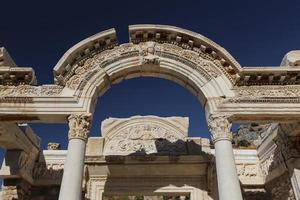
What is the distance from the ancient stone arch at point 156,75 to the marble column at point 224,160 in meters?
0.03

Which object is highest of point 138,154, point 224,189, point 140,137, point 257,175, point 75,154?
point 140,137

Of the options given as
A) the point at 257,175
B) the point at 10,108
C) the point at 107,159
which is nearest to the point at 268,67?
the point at 257,175

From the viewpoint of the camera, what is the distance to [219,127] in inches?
324

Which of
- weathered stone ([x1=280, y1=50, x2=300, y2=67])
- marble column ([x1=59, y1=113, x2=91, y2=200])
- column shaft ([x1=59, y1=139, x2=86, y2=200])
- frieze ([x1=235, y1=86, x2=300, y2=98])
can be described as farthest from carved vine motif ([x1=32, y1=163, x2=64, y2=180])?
weathered stone ([x1=280, y1=50, x2=300, y2=67])

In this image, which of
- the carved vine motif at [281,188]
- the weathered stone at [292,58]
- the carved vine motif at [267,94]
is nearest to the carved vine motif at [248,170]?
the carved vine motif at [281,188]

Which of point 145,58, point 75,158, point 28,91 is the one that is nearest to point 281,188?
point 145,58

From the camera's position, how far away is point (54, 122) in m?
8.85

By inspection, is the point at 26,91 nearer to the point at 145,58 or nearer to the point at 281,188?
the point at 145,58

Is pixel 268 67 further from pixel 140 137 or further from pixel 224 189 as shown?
pixel 140 137

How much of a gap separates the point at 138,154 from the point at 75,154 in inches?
165

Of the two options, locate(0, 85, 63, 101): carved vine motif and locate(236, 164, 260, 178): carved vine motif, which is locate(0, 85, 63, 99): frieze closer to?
locate(0, 85, 63, 101): carved vine motif

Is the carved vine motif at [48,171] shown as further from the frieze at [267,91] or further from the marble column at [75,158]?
the frieze at [267,91]

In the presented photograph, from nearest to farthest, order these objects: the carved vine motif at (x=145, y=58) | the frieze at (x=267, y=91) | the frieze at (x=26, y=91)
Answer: the frieze at (x=26, y=91) → the frieze at (x=267, y=91) → the carved vine motif at (x=145, y=58)

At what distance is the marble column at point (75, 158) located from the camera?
705 centimetres
